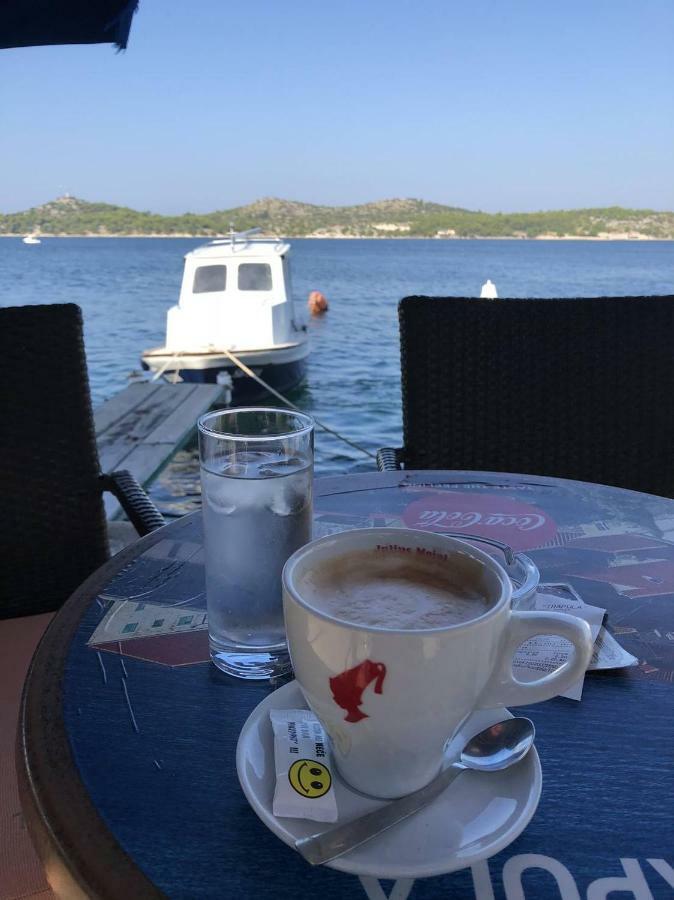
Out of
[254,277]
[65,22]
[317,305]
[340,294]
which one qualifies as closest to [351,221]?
[340,294]

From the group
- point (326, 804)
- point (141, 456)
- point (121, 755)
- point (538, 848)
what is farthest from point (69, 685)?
point (141, 456)

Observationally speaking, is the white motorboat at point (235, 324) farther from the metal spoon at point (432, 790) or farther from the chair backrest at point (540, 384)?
the metal spoon at point (432, 790)

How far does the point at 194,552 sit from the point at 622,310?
1.12 metres

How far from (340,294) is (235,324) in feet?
59.5

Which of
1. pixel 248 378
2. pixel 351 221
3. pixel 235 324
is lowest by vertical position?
pixel 248 378

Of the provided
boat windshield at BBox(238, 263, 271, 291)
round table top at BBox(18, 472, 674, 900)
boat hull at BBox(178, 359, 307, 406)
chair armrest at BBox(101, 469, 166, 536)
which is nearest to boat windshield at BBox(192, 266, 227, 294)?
boat windshield at BBox(238, 263, 271, 291)

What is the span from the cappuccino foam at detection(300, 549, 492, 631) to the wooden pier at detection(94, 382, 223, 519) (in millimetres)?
2658

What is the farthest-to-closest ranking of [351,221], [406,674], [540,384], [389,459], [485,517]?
[351,221], [540,384], [389,459], [485,517], [406,674]

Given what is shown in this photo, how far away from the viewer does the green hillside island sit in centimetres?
4088

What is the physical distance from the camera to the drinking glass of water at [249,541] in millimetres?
557

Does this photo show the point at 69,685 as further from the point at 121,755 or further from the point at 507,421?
the point at 507,421

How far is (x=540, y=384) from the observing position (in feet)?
4.90

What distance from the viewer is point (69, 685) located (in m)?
0.53

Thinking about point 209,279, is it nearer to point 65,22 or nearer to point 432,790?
point 65,22
